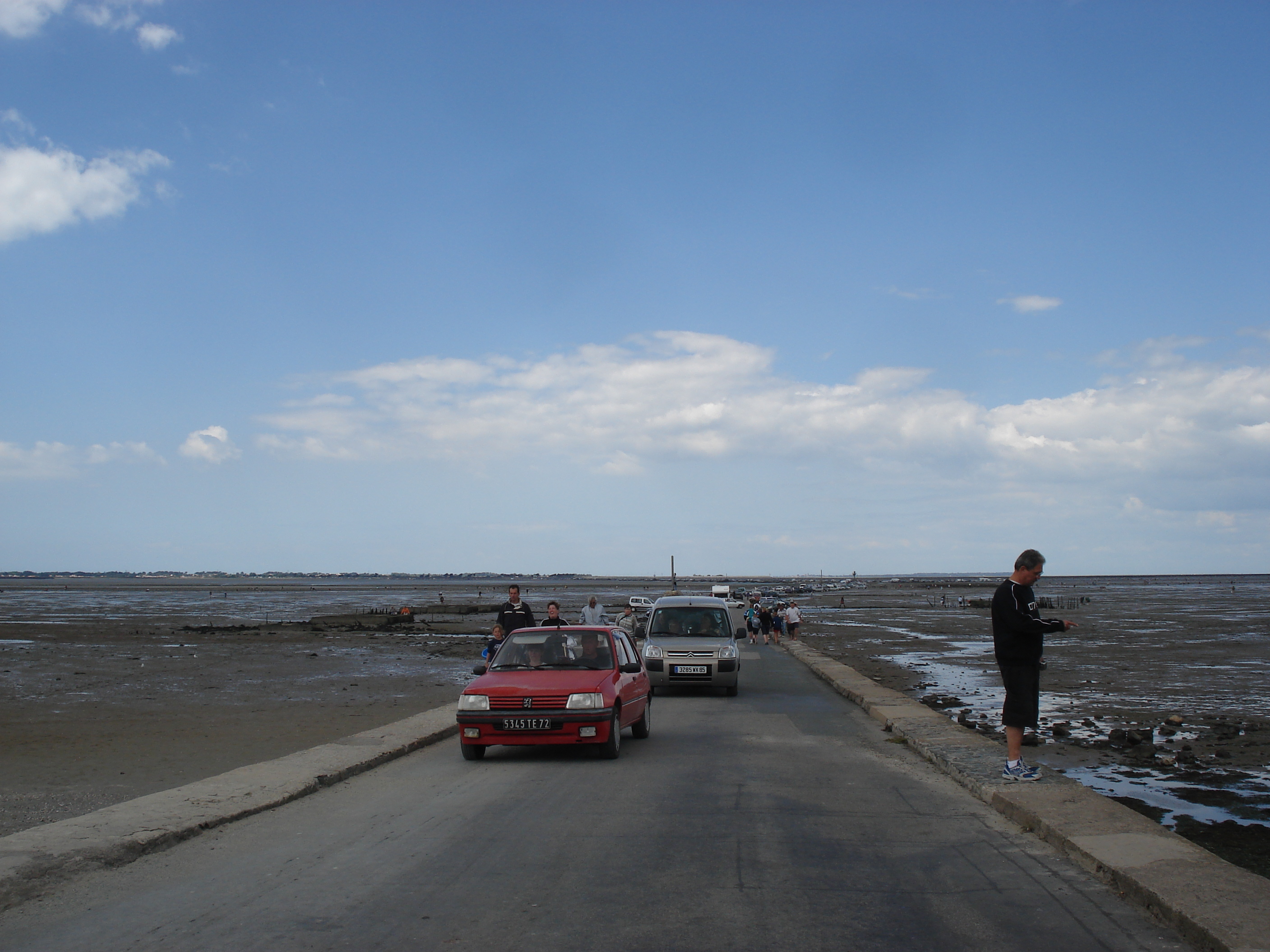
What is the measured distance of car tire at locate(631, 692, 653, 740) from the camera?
40.5ft

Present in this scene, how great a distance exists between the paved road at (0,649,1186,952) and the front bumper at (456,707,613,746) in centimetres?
81

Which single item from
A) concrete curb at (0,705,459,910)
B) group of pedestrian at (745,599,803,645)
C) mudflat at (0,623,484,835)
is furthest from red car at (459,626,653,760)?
group of pedestrian at (745,599,803,645)

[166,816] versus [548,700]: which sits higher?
[548,700]

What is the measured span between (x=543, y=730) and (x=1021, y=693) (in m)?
4.90

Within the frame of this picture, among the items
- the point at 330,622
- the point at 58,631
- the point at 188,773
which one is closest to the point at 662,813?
the point at 188,773

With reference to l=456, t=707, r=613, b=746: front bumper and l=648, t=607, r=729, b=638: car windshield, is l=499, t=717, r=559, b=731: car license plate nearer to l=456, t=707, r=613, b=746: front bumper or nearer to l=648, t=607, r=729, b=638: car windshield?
l=456, t=707, r=613, b=746: front bumper

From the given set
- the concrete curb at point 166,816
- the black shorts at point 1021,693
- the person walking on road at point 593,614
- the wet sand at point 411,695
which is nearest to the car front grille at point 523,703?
the concrete curb at point 166,816

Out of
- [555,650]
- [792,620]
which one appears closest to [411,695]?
[555,650]

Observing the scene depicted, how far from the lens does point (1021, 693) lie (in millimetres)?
8430

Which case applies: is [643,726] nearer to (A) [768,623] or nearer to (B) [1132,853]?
(B) [1132,853]

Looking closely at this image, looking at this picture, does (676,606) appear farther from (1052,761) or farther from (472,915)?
(472,915)

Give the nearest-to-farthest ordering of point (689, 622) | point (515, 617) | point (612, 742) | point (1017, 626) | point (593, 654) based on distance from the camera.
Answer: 1. point (1017, 626)
2. point (612, 742)
3. point (593, 654)
4. point (515, 617)
5. point (689, 622)

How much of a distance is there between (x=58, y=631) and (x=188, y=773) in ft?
133

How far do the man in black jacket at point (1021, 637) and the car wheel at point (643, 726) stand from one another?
507 centimetres
